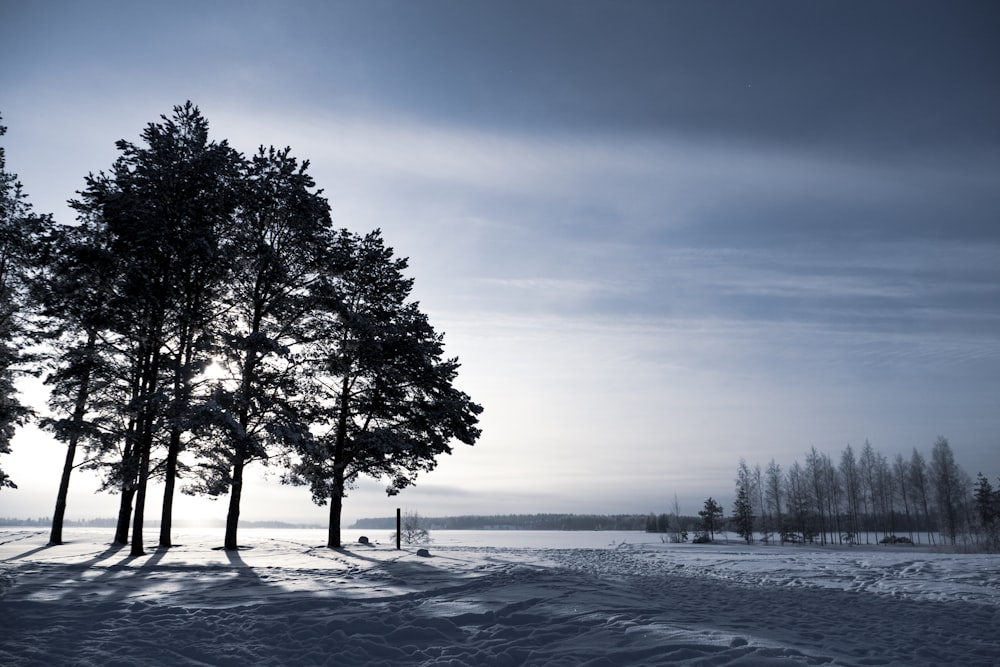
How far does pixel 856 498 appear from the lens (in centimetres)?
7731

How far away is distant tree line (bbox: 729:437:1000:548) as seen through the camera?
70.9 m

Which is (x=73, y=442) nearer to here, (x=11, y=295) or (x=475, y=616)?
(x=11, y=295)

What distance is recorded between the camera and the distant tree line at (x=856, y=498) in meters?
70.9

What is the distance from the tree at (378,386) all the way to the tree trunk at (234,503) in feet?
6.52

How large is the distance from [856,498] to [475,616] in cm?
8839

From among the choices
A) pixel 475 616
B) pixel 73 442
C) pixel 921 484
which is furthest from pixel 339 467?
pixel 921 484

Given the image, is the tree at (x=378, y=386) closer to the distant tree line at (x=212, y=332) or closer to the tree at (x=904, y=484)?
the distant tree line at (x=212, y=332)

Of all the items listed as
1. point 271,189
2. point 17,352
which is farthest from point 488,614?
point 17,352

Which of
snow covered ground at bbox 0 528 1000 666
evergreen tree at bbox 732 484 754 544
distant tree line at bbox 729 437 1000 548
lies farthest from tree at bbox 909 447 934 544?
snow covered ground at bbox 0 528 1000 666

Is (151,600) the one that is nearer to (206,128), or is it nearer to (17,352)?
(206,128)

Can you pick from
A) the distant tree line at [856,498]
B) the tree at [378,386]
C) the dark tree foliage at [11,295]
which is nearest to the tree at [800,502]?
the distant tree line at [856,498]

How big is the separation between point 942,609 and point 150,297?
72.2 feet

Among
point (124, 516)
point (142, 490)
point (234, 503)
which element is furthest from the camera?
point (124, 516)

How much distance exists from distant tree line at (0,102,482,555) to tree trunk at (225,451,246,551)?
7 centimetres
